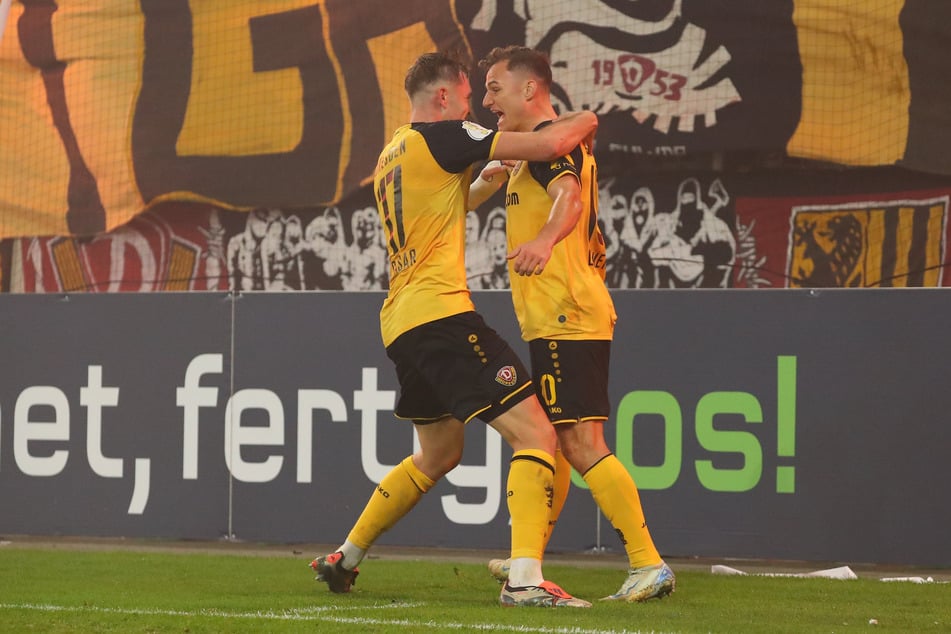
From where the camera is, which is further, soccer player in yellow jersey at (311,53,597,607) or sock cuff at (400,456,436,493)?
sock cuff at (400,456,436,493)

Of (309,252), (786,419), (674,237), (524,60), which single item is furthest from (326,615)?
(309,252)

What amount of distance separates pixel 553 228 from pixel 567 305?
0.51 metres

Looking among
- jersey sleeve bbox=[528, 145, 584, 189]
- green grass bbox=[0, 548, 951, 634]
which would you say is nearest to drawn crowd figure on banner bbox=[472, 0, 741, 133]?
green grass bbox=[0, 548, 951, 634]

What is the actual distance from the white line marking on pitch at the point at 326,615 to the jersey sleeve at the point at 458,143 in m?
1.58

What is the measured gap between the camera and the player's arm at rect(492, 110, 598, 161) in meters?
5.02

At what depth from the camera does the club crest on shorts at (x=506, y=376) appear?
4.99m

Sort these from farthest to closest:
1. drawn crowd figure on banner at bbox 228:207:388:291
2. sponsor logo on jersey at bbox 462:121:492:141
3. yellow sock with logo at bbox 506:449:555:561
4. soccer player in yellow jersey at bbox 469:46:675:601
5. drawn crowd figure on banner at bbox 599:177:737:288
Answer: drawn crowd figure on banner at bbox 228:207:388:291, drawn crowd figure on banner at bbox 599:177:737:288, soccer player in yellow jersey at bbox 469:46:675:601, sponsor logo on jersey at bbox 462:121:492:141, yellow sock with logo at bbox 506:449:555:561

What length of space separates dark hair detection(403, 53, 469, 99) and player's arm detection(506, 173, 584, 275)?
0.57 metres

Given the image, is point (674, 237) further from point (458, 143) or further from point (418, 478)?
point (458, 143)

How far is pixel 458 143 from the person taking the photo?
5.08 metres

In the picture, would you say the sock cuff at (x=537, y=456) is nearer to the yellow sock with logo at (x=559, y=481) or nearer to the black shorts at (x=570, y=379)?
the black shorts at (x=570, y=379)

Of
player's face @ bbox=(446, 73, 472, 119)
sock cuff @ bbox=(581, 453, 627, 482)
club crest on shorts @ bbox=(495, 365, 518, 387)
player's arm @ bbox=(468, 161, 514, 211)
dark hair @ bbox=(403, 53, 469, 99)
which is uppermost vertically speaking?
dark hair @ bbox=(403, 53, 469, 99)

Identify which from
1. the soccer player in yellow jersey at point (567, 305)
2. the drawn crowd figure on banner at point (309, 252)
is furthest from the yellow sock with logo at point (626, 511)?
the drawn crowd figure on banner at point (309, 252)

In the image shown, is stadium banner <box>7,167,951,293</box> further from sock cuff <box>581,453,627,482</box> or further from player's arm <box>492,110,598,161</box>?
player's arm <box>492,110,598,161</box>
